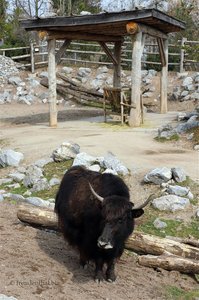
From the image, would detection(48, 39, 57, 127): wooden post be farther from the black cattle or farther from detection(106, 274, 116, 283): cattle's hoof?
detection(106, 274, 116, 283): cattle's hoof

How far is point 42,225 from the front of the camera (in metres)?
6.09

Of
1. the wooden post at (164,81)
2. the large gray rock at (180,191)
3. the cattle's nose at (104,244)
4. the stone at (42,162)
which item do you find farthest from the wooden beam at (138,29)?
the cattle's nose at (104,244)

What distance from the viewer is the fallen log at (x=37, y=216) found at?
5.98 meters

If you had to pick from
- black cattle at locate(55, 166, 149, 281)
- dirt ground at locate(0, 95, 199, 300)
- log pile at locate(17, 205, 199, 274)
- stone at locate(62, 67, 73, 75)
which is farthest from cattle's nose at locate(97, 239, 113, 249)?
stone at locate(62, 67, 73, 75)

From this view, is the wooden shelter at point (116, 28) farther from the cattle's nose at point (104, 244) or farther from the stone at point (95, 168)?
the cattle's nose at point (104, 244)

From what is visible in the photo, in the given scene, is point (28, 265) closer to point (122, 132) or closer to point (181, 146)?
point (181, 146)

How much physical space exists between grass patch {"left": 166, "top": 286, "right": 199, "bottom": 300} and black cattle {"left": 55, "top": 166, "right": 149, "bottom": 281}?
0.58 meters

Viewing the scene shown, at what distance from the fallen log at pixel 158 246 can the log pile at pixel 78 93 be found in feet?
42.6

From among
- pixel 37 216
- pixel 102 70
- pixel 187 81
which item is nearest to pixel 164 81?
pixel 187 81

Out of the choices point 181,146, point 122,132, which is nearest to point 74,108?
point 122,132

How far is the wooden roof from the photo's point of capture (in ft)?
41.9

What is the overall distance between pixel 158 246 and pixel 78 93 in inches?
594

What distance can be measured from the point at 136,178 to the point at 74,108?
12377 millimetres

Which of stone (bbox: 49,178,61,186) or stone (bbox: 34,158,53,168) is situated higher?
stone (bbox: 34,158,53,168)
